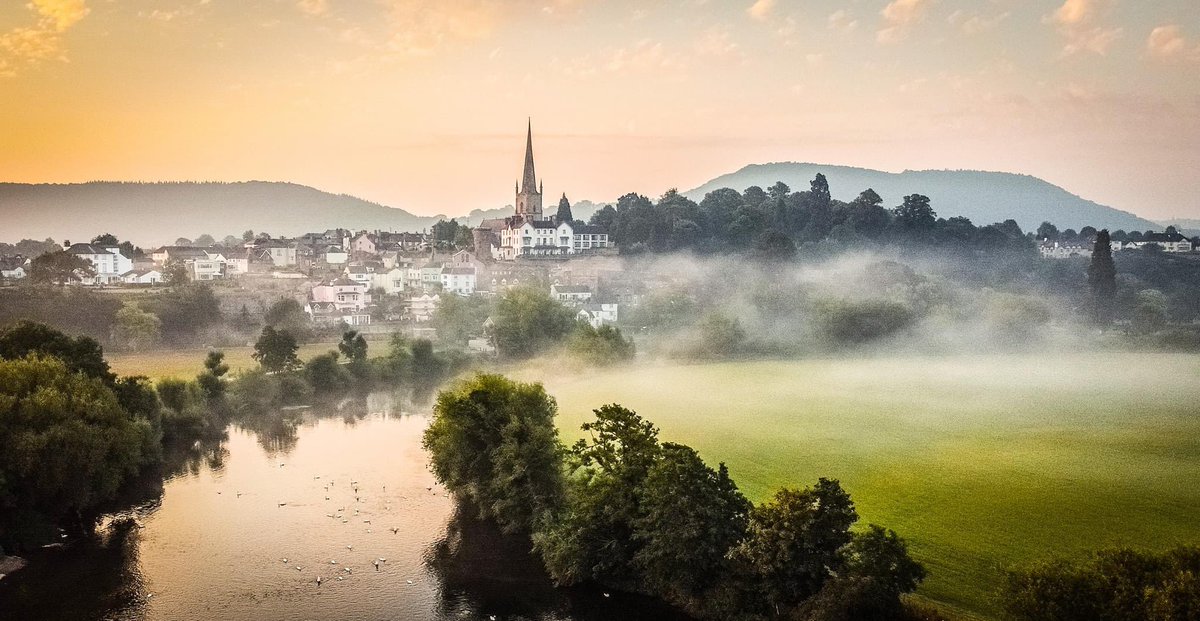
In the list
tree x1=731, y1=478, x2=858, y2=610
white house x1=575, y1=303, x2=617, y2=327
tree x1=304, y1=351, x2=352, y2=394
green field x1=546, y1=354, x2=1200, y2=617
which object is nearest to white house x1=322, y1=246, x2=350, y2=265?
white house x1=575, y1=303, x2=617, y2=327

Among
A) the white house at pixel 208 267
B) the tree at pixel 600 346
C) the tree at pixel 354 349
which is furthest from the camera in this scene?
the white house at pixel 208 267

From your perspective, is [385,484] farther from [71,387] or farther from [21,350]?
[21,350]

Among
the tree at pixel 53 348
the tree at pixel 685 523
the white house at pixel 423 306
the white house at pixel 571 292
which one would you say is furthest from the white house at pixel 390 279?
the tree at pixel 685 523

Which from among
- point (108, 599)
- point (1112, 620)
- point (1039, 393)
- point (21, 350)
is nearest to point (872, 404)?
point (1039, 393)

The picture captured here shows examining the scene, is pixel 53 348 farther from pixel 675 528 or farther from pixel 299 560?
pixel 675 528

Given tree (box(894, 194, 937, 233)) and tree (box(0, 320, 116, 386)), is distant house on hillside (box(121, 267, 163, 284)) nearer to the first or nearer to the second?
tree (box(0, 320, 116, 386))

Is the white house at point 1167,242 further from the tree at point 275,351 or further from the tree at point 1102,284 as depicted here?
the tree at point 275,351
